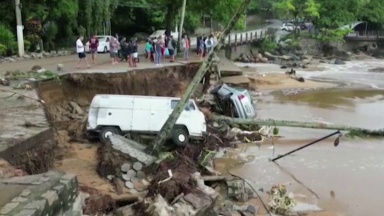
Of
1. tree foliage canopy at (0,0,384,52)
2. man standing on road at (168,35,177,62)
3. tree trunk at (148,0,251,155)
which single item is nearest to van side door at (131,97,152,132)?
tree trunk at (148,0,251,155)

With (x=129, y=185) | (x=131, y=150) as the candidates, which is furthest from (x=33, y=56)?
(x=129, y=185)

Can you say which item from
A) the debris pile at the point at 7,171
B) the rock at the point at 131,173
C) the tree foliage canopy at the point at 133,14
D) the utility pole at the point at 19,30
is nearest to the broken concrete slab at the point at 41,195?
the debris pile at the point at 7,171

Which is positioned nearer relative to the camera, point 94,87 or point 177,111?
point 177,111

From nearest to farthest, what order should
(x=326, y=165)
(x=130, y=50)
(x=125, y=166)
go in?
1. (x=125, y=166)
2. (x=326, y=165)
3. (x=130, y=50)

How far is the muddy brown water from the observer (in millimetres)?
14242

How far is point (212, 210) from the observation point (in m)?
10.6

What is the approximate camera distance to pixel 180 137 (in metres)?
16.4

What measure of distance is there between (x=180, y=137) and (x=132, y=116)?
5.81ft

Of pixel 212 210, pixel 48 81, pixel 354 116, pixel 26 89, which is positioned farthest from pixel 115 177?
pixel 354 116

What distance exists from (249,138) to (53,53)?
56.2 ft

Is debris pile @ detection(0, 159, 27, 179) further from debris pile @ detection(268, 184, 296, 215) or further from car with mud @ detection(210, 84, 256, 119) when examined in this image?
car with mud @ detection(210, 84, 256, 119)

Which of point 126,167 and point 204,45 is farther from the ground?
point 204,45

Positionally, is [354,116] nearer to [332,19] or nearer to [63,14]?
[63,14]

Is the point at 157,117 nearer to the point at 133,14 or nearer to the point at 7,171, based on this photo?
the point at 7,171
